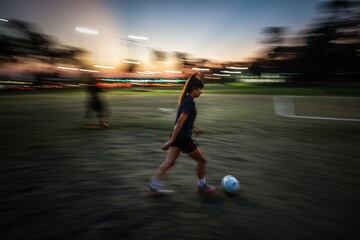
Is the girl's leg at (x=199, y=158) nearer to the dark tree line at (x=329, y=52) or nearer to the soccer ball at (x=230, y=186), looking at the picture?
the soccer ball at (x=230, y=186)

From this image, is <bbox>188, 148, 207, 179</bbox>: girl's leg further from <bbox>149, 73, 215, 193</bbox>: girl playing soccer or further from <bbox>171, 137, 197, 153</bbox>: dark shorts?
<bbox>171, 137, 197, 153</bbox>: dark shorts

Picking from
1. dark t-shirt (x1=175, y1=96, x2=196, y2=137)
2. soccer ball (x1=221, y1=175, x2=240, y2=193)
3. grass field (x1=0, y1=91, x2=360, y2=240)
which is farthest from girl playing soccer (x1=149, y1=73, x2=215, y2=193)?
grass field (x1=0, y1=91, x2=360, y2=240)

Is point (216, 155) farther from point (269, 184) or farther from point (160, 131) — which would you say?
point (160, 131)

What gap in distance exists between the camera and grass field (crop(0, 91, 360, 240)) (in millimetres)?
3389

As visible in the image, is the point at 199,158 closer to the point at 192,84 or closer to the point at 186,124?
the point at 186,124

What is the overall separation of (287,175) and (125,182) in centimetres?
291

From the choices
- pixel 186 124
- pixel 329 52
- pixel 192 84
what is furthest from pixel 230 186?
pixel 329 52

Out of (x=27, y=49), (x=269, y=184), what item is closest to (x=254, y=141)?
(x=269, y=184)

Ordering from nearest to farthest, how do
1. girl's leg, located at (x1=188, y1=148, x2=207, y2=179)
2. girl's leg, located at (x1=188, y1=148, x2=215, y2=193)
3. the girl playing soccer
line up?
the girl playing soccer
girl's leg, located at (x1=188, y1=148, x2=207, y2=179)
girl's leg, located at (x1=188, y1=148, x2=215, y2=193)

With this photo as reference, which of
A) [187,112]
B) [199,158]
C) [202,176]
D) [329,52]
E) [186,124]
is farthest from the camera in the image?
[329,52]

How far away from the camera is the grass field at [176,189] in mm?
3389

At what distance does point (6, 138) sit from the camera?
8125 millimetres

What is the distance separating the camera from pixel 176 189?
462 centimetres

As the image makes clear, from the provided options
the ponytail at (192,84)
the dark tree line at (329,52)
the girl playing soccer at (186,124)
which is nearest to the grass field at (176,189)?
the girl playing soccer at (186,124)
